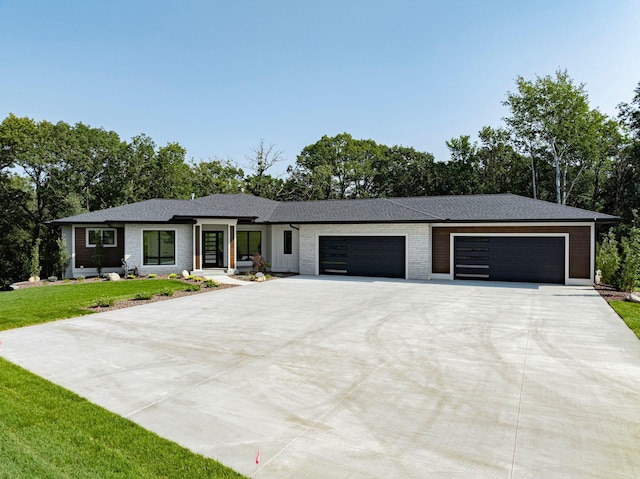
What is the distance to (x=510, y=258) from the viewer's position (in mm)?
17156

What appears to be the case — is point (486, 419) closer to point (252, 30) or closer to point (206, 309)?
point (206, 309)

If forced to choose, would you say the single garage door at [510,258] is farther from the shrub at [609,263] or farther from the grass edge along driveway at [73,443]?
the grass edge along driveway at [73,443]

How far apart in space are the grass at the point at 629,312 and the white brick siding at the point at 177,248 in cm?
1711

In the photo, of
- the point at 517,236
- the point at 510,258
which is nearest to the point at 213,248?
the point at 510,258

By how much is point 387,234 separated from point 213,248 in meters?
9.30

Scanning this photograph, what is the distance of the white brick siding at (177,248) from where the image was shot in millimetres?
19484

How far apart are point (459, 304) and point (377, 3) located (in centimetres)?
1001

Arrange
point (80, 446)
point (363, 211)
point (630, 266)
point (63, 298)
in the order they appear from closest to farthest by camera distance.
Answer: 1. point (80, 446)
2. point (63, 298)
3. point (630, 266)
4. point (363, 211)

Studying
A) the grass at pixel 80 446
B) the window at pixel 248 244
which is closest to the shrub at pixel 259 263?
the window at pixel 248 244

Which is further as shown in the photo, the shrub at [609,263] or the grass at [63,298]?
the shrub at [609,263]

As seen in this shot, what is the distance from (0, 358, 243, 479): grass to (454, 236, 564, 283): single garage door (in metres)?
16.1

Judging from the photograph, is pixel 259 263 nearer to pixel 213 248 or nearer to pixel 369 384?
pixel 213 248

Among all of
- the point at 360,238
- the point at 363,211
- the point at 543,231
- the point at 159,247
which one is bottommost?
the point at 159,247

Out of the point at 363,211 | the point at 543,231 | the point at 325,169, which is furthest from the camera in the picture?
Result: the point at 325,169
